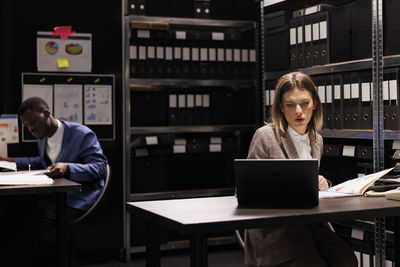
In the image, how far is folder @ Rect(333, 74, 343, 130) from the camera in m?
3.68

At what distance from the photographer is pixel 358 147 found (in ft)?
11.6

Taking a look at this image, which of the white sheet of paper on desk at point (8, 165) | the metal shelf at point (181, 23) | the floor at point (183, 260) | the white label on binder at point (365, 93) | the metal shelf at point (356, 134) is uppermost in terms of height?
the metal shelf at point (181, 23)

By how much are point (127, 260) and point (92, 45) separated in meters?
1.67

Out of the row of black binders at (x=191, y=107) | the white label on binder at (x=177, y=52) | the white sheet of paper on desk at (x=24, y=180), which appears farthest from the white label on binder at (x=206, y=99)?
the white sheet of paper on desk at (x=24, y=180)

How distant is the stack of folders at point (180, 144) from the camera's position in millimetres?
4449

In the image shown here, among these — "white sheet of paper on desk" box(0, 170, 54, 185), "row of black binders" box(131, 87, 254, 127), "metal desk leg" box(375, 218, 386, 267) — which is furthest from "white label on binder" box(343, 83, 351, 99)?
"white sheet of paper on desk" box(0, 170, 54, 185)

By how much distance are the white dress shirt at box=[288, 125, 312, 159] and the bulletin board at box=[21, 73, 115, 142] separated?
7.44 feet

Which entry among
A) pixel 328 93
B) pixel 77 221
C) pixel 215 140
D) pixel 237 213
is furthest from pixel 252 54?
pixel 237 213

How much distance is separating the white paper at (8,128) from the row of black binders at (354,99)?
214 centimetres

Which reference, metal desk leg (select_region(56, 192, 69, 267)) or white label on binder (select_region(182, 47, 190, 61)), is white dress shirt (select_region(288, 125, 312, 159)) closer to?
metal desk leg (select_region(56, 192, 69, 267))

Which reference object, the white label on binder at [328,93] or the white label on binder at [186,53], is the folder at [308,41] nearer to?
the white label on binder at [328,93]

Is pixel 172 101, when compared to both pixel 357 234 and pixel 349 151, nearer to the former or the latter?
pixel 349 151

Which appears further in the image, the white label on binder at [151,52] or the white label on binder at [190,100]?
the white label on binder at [190,100]

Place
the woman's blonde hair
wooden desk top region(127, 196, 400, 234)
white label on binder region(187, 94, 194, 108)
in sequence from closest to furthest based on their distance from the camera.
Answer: wooden desk top region(127, 196, 400, 234) → the woman's blonde hair → white label on binder region(187, 94, 194, 108)
